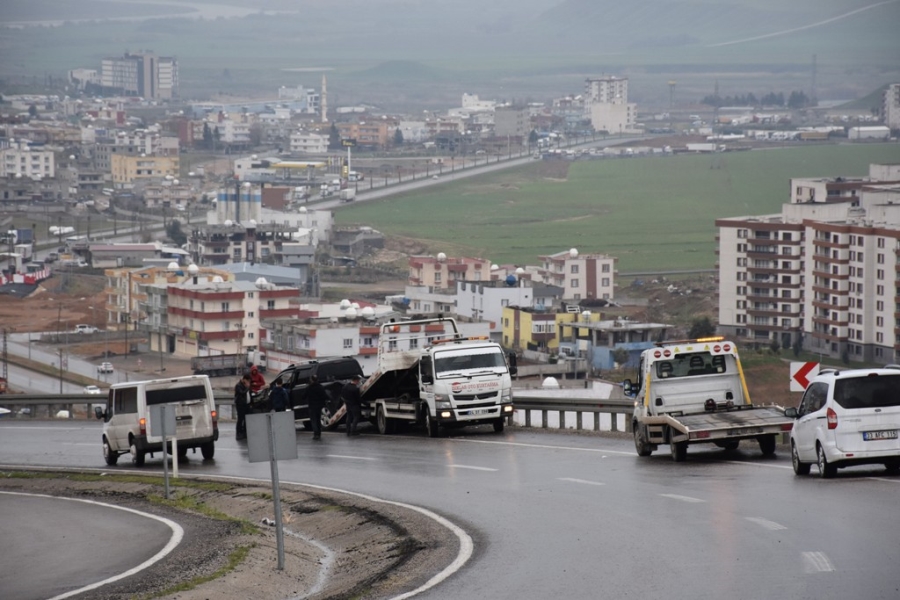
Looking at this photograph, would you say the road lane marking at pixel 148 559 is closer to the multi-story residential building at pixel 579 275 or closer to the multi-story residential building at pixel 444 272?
the multi-story residential building at pixel 444 272

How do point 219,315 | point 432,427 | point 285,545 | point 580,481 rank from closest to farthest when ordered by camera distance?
point 285,545, point 580,481, point 432,427, point 219,315

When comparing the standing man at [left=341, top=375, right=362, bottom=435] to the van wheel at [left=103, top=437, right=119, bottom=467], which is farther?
the standing man at [left=341, top=375, right=362, bottom=435]

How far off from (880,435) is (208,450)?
1329 centimetres

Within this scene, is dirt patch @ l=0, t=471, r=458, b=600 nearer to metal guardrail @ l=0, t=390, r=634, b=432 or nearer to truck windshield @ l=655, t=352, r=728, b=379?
truck windshield @ l=655, t=352, r=728, b=379

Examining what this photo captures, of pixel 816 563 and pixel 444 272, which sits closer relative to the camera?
pixel 816 563

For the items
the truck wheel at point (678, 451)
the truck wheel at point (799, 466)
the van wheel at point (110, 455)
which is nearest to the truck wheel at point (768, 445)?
the truck wheel at point (678, 451)

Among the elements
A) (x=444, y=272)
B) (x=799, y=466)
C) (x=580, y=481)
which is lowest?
(x=580, y=481)

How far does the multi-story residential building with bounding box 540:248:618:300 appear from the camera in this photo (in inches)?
5305

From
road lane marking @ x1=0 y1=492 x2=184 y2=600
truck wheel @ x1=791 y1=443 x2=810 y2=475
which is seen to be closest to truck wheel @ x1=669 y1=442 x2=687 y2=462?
truck wheel @ x1=791 y1=443 x2=810 y2=475

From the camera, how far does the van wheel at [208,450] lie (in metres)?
28.0

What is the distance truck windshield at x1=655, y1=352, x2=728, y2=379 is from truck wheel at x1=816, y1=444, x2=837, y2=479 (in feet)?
15.8

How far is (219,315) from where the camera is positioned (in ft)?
346

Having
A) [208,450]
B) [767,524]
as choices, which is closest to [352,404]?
[208,450]

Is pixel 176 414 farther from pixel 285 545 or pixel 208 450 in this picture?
pixel 285 545
